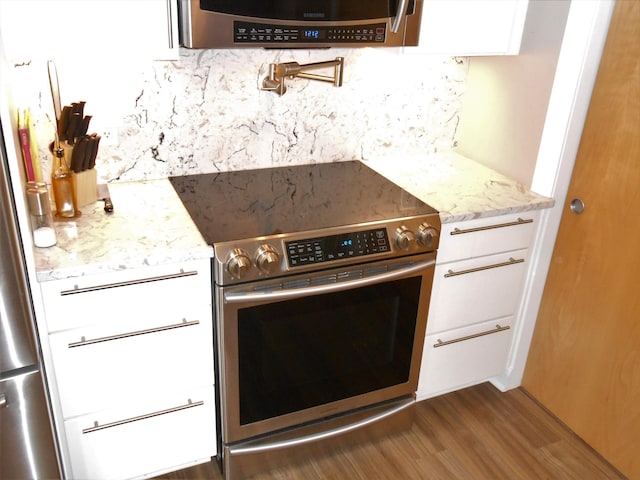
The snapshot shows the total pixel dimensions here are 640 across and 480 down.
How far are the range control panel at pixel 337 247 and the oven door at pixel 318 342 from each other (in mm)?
51

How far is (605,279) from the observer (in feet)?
6.99

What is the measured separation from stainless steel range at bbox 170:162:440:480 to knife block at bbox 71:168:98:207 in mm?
305

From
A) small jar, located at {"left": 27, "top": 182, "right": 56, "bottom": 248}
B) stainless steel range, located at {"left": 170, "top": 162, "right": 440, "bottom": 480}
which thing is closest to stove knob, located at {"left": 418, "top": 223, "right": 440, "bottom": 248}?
stainless steel range, located at {"left": 170, "top": 162, "right": 440, "bottom": 480}

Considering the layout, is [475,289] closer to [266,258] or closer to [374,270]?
[374,270]

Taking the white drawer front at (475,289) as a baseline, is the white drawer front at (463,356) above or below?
below

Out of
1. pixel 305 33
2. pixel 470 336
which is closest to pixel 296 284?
pixel 305 33

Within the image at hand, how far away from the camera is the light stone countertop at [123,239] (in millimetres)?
1581

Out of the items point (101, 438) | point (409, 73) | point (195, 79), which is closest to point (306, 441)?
point (101, 438)

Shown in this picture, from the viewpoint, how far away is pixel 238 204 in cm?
198

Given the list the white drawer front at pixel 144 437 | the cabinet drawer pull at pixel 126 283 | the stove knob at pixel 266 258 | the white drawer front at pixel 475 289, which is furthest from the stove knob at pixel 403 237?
the white drawer front at pixel 144 437

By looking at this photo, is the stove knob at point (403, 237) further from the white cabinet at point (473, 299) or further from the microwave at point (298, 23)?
the microwave at point (298, 23)

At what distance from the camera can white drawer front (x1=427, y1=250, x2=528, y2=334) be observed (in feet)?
7.06

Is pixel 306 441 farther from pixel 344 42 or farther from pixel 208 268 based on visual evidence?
pixel 344 42

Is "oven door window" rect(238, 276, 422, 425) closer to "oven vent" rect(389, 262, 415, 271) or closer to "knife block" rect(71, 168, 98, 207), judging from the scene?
"oven vent" rect(389, 262, 415, 271)
